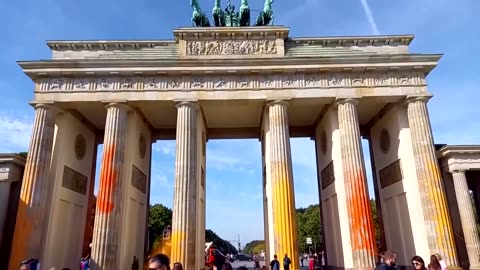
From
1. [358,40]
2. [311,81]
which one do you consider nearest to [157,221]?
[311,81]

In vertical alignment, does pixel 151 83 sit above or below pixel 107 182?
above

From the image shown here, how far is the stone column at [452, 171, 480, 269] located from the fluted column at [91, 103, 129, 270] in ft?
62.7

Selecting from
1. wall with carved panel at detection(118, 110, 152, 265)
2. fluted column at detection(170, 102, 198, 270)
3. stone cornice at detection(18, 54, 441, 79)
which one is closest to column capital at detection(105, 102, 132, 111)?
wall with carved panel at detection(118, 110, 152, 265)

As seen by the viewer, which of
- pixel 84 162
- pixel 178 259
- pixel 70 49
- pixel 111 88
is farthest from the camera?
pixel 84 162

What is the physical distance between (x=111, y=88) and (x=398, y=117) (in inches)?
684

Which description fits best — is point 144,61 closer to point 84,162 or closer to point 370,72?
point 84,162

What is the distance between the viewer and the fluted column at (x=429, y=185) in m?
18.1

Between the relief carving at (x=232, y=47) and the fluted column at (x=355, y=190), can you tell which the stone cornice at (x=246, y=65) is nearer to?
the relief carving at (x=232, y=47)

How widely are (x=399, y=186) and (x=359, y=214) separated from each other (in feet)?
15.9

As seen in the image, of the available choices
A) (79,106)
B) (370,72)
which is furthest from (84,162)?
(370,72)

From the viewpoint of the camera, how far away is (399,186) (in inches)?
851

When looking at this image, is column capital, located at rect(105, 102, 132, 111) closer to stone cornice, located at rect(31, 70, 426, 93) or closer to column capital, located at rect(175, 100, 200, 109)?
stone cornice, located at rect(31, 70, 426, 93)

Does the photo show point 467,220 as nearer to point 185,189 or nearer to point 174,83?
point 185,189

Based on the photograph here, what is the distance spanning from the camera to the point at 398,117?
21.6 metres
